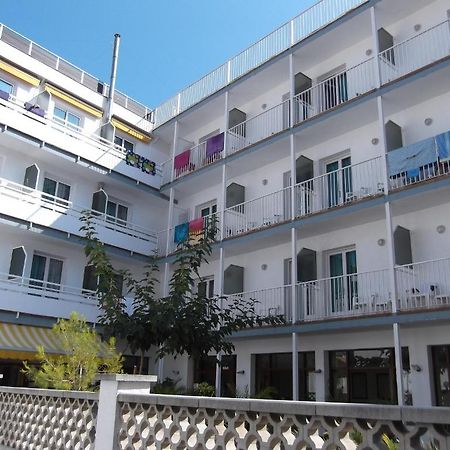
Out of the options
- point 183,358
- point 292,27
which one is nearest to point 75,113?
point 292,27

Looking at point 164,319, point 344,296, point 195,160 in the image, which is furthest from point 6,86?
point 344,296

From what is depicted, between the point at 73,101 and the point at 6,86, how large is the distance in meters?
2.69

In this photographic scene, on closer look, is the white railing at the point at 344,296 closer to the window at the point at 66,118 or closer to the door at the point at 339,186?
the door at the point at 339,186

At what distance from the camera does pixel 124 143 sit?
2356 cm

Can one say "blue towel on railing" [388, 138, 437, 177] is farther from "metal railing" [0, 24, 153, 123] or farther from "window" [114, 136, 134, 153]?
"metal railing" [0, 24, 153, 123]

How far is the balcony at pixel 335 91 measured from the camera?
15734mm

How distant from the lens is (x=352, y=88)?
17.6 m

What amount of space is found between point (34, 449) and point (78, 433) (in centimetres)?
116

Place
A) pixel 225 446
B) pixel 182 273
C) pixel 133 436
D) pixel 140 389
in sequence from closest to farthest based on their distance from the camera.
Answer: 1. pixel 225 446
2. pixel 133 436
3. pixel 140 389
4. pixel 182 273

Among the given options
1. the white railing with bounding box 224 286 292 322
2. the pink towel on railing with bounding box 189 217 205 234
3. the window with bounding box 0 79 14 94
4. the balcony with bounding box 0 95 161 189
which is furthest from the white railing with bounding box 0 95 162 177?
the white railing with bounding box 224 286 292 322

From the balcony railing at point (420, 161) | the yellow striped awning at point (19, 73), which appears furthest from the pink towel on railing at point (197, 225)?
the yellow striped awning at point (19, 73)

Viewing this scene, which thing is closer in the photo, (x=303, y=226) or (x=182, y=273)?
(x=182, y=273)

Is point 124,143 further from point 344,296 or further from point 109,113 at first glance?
point 344,296

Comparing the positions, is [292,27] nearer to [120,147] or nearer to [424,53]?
[424,53]
